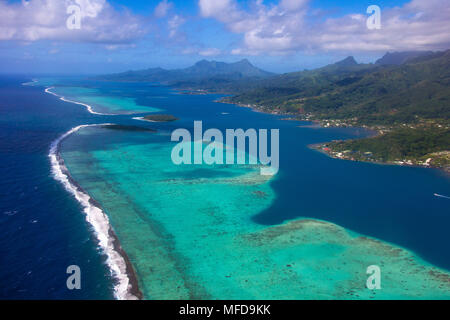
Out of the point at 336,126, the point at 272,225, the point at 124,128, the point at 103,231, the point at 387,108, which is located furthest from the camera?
the point at 387,108

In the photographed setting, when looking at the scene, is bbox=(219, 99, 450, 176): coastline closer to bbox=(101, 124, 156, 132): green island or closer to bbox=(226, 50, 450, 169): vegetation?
bbox=(226, 50, 450, 169): vegetation

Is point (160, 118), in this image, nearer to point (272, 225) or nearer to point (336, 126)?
point (336, 126)

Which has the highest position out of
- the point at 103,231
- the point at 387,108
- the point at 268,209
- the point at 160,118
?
the point at 387,108

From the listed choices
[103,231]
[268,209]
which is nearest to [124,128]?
[268,209]

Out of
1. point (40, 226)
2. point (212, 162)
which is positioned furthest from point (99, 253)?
point (212, 162)

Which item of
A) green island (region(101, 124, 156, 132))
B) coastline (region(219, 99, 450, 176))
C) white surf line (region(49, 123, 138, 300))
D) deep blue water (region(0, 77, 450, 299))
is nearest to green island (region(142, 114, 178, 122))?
green island (region(101, 124, 156, 132))

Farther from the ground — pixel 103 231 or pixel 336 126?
pixel 336 126

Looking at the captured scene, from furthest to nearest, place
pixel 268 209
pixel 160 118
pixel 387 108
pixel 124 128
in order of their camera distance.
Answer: pixel 387 108
pixel 160 118
pixel 124 128
pixel 268 209

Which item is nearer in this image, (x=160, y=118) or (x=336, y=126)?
(x=336, y=126)
